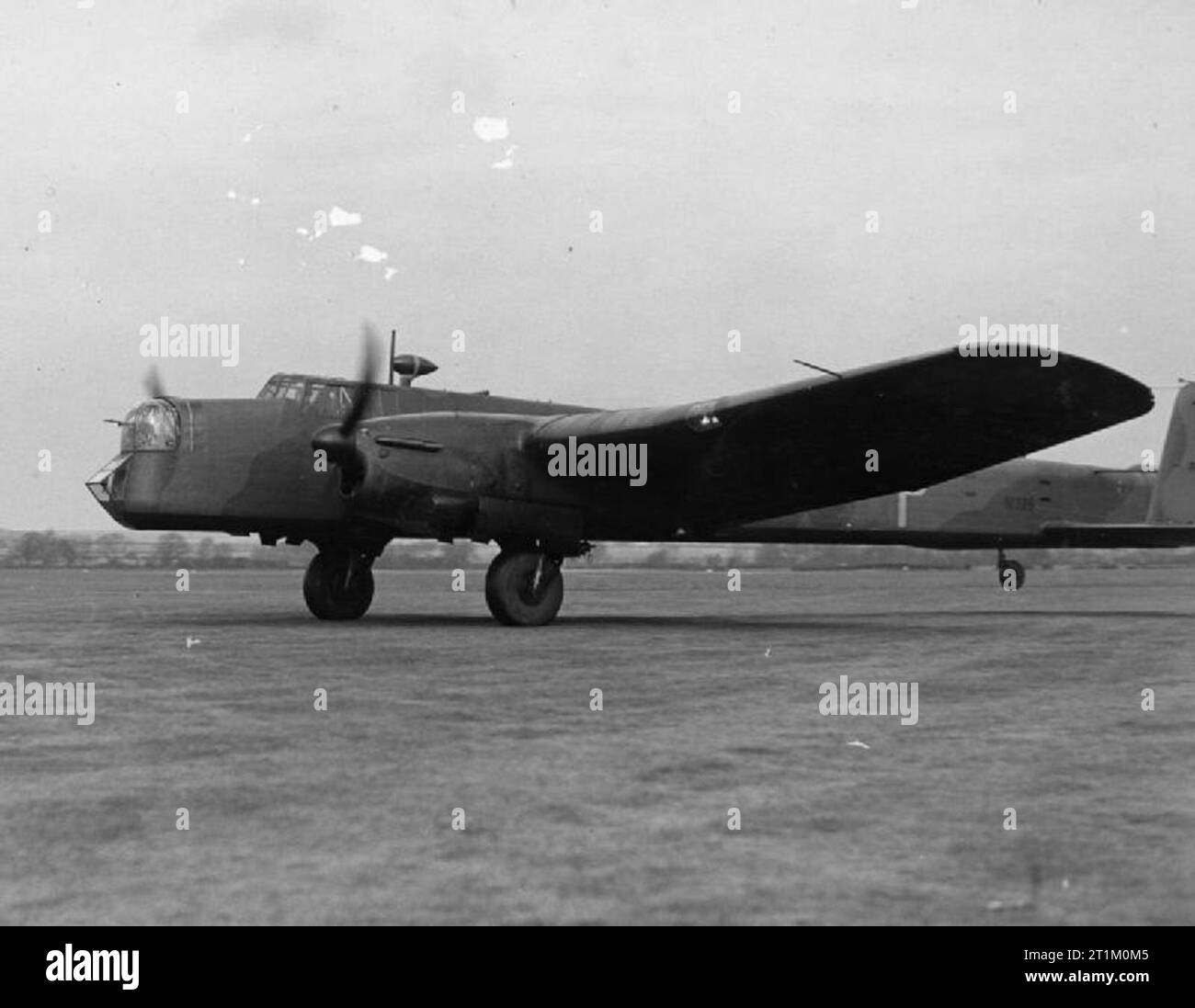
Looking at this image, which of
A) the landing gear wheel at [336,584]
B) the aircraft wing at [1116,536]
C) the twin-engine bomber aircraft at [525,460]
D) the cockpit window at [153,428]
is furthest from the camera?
the aircraft wing at [1116,536]

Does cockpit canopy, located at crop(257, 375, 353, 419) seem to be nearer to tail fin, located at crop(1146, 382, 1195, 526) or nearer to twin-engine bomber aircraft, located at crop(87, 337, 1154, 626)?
twin-engine bomber aircraft, located at crop(87, 337, 1154, 626)

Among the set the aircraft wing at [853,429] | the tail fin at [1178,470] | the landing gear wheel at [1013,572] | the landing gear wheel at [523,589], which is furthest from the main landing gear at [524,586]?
the landing gear wheel at [1013,572]

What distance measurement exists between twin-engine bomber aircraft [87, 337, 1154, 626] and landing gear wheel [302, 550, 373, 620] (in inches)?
20.4

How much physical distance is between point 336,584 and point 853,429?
8433 mm

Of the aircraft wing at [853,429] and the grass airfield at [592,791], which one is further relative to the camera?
the aircraft wing at [853,429]

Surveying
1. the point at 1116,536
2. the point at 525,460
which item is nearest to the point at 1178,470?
the point at 1116,536

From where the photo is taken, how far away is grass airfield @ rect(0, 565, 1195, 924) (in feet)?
14.5

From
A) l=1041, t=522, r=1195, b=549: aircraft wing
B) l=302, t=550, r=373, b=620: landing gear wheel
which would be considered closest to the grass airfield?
l=302, t=550, r=373, b=620: landing gear wheel

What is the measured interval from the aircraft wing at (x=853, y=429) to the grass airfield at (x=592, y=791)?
145 inches

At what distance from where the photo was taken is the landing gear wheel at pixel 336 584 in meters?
20.8

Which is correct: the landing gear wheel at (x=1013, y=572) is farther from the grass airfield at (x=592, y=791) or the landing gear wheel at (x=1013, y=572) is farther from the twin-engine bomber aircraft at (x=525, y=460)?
the grass airfield at (x=592, y=791)

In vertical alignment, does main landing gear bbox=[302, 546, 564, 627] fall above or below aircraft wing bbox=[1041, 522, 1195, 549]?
below

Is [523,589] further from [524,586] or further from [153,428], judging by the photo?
[153,428]
